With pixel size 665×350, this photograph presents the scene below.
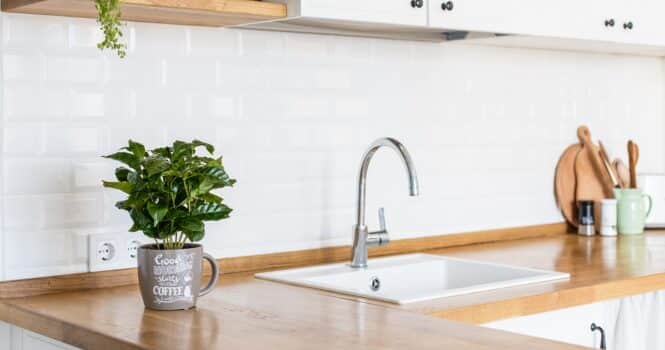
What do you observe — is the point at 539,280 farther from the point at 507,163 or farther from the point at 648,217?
the point at 648,217

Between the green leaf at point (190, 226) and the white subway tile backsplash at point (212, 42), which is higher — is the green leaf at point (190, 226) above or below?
below

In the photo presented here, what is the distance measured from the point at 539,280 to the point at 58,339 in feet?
3.82

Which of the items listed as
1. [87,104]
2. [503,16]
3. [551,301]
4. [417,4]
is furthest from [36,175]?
[503,16]

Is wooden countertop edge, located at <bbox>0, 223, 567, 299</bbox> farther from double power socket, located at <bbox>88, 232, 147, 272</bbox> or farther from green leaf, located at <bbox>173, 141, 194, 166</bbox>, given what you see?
green leaf, located at <bbox>173, 141, 194, 166</bbox>

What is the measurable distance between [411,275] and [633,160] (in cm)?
119

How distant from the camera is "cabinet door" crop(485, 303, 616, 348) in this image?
2350 mm

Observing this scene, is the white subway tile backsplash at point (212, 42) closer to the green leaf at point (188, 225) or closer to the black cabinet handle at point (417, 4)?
the black cabinet handle at point (417, 4)

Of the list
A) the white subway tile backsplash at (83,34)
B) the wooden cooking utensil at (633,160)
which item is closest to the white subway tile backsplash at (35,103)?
the white subway tile backsplash at (83,34)

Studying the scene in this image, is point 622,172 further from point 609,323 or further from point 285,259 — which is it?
point 285,259

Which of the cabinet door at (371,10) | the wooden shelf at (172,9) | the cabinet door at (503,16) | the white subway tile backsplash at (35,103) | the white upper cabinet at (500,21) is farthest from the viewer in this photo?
the cabinet door at (503,16)

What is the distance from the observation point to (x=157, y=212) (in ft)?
6.73

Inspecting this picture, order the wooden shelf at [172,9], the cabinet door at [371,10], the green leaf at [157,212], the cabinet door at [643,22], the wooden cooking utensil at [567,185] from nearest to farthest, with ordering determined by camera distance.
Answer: the green leaf at [157,212] < the wooden shelf at [172,9] < the cabinet door at [371,10] < the cabinet door at [643,22] < the wooden cooking utensil at [567,185]

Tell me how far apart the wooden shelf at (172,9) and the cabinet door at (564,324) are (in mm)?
881

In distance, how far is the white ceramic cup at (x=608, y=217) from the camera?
11.1ft
